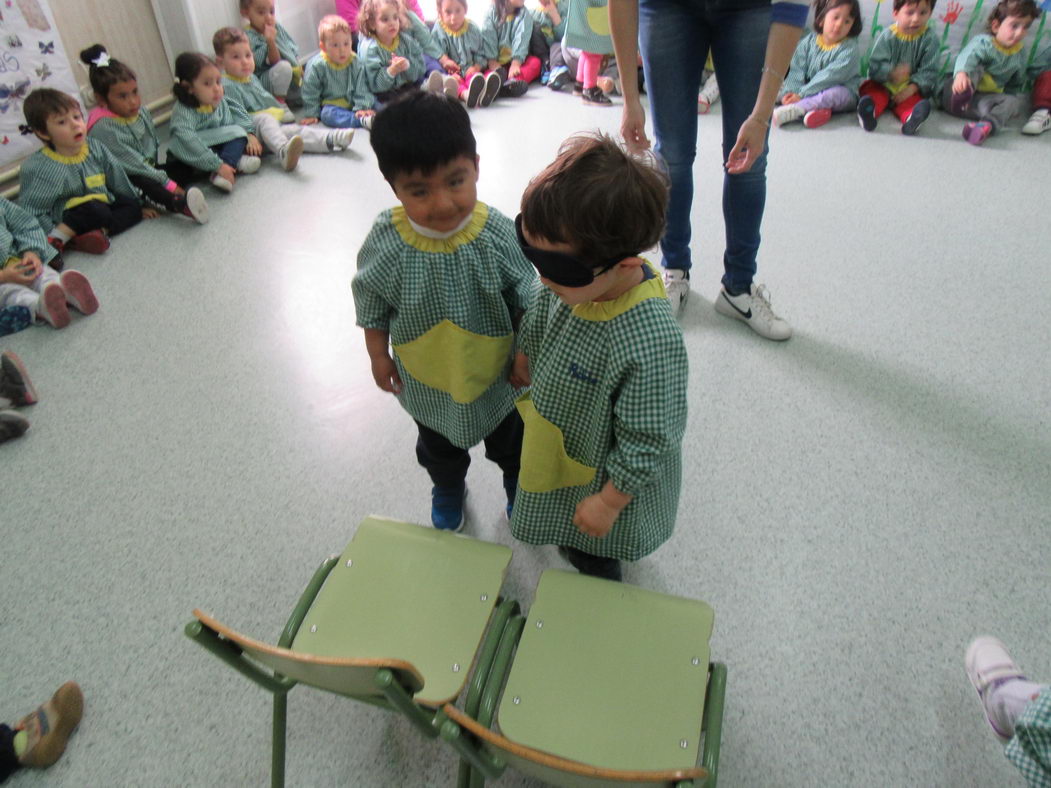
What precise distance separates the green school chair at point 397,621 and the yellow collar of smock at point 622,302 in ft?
1.33

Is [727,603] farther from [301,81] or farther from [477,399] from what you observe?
[301,81]

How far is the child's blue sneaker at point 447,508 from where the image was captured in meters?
1.49

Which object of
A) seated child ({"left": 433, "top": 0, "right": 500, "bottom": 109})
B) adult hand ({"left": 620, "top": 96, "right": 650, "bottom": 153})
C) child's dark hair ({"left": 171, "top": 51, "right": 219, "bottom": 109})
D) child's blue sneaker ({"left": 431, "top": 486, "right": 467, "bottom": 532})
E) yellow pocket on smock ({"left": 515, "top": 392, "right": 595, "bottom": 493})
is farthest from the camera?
seated child ({"left": 433, "top": 0, "right": 500, "bottom": 109})

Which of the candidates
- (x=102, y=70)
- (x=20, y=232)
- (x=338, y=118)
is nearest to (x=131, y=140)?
(x=102, y=70)

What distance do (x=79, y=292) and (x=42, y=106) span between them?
2.62 ft

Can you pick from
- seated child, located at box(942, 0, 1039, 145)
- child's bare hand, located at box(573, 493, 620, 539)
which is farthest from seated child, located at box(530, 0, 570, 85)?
child's bare hand, located at box(573, 493, 620, 539)

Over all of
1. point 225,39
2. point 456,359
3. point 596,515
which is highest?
point 225,39

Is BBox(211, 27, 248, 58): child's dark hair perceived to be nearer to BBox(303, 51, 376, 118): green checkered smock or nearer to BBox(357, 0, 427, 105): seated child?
BBox(303, 51, 376, 118): green checkered smock

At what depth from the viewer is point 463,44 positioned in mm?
4188

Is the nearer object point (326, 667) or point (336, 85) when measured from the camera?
point (326, 667)

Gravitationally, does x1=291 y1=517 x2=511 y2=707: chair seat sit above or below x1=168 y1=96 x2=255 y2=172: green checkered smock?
below

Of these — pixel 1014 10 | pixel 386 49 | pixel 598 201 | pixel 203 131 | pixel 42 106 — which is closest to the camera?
pixel 598 201

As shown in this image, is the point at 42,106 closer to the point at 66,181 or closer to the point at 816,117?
the point at 66,181

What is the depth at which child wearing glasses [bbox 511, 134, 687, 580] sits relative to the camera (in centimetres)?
82
